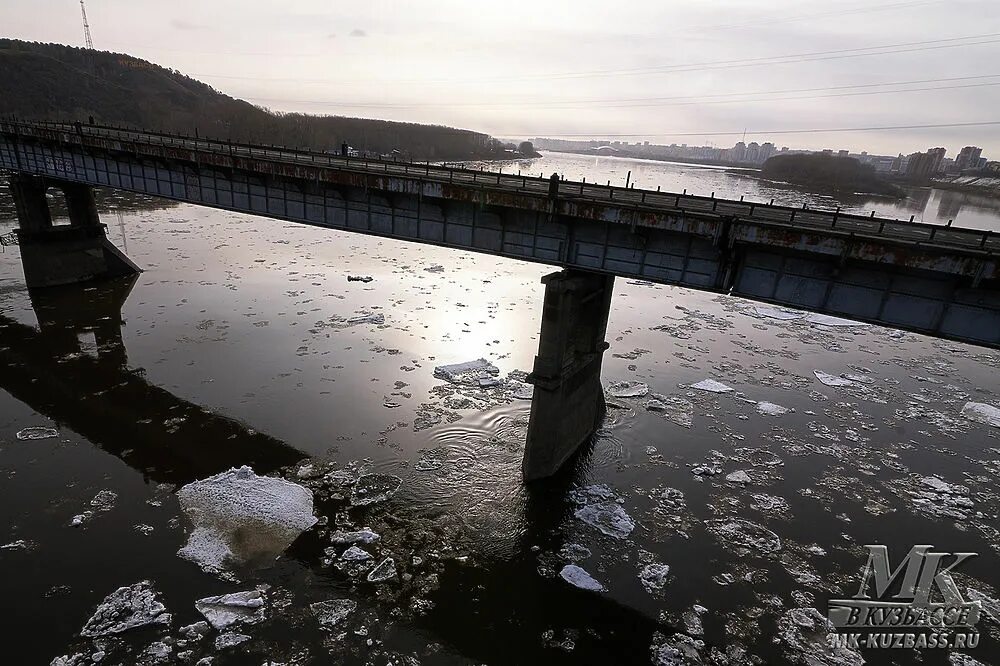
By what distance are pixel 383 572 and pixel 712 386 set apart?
1476 centimetres

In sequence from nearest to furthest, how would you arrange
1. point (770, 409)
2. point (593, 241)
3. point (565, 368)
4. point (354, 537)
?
1. point (354, 537)
2. point (593, 241)
3. point (565, 368)
4. point (770, 409)

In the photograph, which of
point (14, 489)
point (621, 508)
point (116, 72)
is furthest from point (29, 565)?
point (116, 72)

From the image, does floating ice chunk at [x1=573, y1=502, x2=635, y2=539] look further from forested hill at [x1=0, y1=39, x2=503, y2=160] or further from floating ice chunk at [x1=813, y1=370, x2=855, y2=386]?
forested hill at [x1=0, y1=39, x2=503, y2=160]

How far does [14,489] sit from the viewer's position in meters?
12.4

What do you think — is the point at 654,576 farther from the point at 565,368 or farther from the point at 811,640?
the point at 565,368

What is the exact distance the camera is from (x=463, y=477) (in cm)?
1390

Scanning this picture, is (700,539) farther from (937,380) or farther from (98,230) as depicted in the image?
(98,230)

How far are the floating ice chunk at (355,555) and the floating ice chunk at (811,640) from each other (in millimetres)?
8730

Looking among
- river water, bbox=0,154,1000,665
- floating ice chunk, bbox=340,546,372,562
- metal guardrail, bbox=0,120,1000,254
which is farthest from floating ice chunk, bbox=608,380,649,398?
floating ice chunk, bbox=340,546,372,562

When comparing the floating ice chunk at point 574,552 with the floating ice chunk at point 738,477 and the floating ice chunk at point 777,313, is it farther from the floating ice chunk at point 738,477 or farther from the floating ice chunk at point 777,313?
the floating ice chunk at point 777,313

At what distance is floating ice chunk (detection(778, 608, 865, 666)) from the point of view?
9.60 metres

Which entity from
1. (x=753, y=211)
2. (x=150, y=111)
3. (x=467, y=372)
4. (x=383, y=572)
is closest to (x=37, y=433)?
(x=383, y=572)

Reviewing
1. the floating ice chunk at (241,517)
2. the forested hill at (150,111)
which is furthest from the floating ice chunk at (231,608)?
the forested hill at (150,111)

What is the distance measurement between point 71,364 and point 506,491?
699 inches
